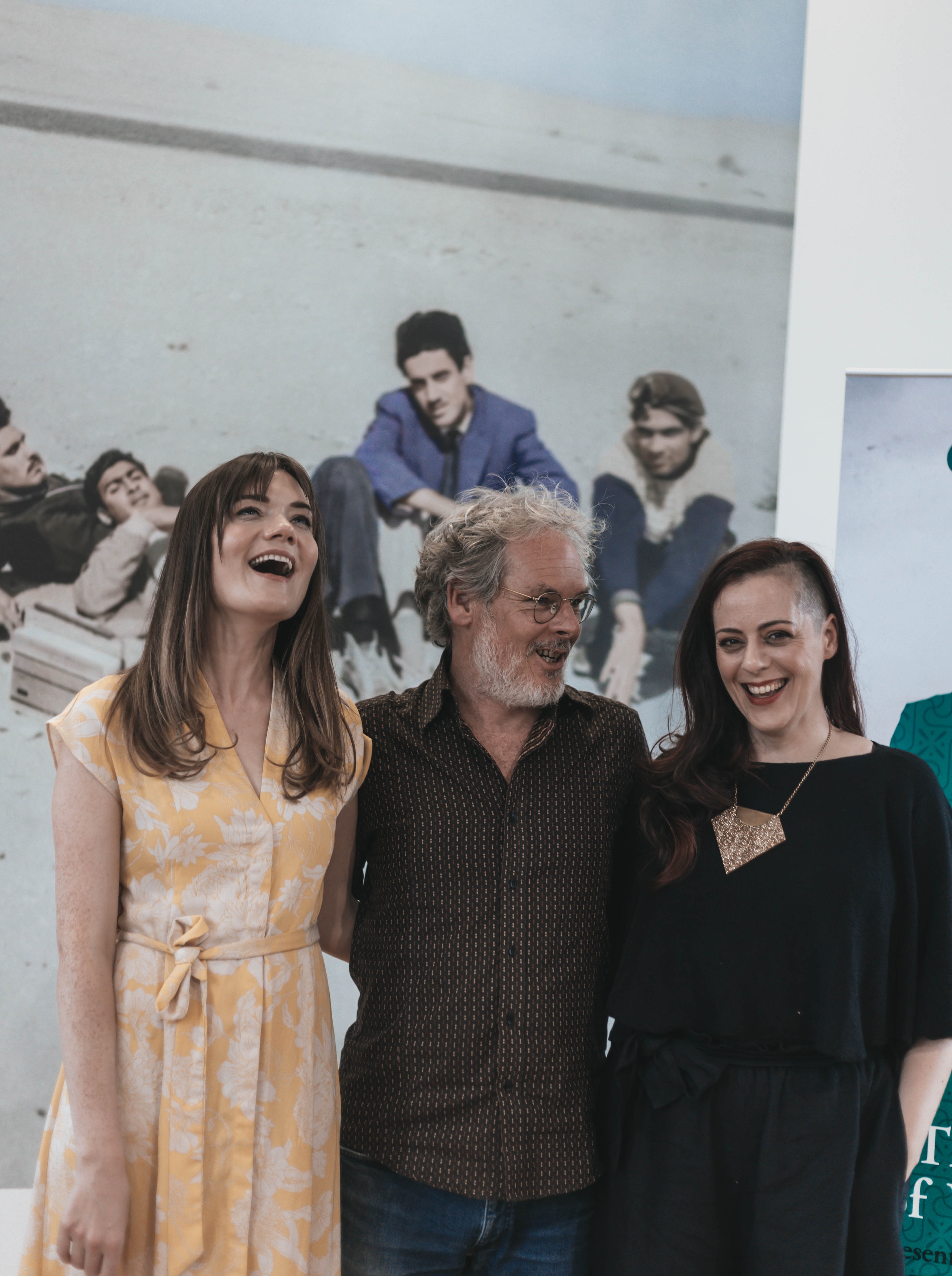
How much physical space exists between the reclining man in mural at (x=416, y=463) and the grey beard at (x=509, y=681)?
5.99 feet

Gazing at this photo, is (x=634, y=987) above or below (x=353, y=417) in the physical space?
below

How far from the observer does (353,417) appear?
3844mm

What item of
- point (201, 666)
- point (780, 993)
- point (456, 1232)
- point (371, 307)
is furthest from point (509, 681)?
point (371, 307)

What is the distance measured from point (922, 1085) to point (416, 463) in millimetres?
2648

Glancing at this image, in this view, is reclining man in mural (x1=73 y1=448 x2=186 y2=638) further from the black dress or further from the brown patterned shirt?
the black dress

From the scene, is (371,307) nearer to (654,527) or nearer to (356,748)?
(654,527)

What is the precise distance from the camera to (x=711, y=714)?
6.43ft

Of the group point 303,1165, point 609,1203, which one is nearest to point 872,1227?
point 609,1203

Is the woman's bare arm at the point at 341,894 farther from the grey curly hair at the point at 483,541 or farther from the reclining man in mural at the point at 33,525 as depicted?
the reclining man in mural at the point at 33,525

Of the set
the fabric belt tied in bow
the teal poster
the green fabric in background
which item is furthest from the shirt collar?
the green fabric in background

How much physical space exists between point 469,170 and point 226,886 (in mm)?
3155

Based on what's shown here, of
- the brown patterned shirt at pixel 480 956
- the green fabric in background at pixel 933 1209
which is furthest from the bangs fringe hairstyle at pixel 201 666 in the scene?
the green fabric in background at pixel 933 1209

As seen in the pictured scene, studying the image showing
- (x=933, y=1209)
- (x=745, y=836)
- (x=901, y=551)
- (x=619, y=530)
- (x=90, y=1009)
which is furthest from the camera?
(x=619, y=530)

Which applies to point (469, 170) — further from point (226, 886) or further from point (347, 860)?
point (226, 886)
